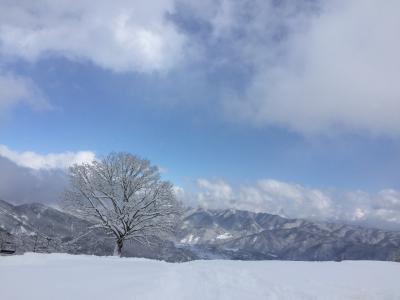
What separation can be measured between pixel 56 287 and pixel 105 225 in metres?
27.9

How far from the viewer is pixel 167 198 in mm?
39625

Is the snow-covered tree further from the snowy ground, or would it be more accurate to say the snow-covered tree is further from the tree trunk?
the snowy ground

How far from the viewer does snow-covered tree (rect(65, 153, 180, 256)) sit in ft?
126

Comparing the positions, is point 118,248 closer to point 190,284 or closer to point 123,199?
point 123,199

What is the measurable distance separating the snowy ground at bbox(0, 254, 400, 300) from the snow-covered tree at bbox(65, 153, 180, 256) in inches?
853

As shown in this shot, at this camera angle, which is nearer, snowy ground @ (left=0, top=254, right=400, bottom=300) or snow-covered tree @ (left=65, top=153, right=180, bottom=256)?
snowy ground @ (left=0, top=254, right=400, bottom=300)

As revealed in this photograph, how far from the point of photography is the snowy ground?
1059 cm

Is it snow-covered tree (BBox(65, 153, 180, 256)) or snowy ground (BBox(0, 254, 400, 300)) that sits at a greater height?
snow-covered tree (BBox(65, 153, 180, 256))

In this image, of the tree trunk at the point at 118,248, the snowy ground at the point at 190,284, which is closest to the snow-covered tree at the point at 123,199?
the tree trunk at the point at 118,248

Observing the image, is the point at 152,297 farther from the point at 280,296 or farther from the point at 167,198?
the point at 167,198

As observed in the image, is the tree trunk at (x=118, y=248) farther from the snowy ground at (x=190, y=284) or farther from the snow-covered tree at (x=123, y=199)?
the snowy ground at (x=190, y=284)

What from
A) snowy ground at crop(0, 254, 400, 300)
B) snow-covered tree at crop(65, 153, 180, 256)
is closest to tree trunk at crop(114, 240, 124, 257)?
snow-covered tree at crop(65, 153, 180, 256)

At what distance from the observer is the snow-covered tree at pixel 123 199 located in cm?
3844

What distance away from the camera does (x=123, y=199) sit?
3966 centimetres
